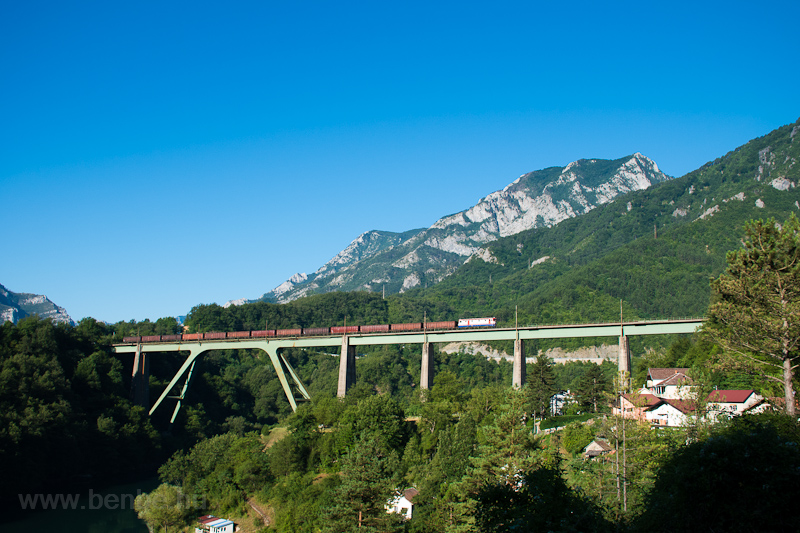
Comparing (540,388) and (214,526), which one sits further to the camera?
(540,388)

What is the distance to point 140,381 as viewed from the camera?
269 ft

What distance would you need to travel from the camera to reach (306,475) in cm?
4906

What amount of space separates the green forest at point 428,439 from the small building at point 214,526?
48.6 inches

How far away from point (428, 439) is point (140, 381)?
5188cm

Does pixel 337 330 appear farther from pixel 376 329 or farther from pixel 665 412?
pixel 665 412

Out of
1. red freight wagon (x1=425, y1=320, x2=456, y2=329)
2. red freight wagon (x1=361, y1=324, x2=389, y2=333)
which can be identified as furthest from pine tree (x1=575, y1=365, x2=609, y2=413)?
red freight wagon (x1=361, y1=324, x2=389, y2=333)

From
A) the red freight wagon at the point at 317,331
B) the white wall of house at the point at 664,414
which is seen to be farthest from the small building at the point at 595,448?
the red freight wagon at the point at 317,331

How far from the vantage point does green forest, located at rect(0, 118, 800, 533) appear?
16.2 meters

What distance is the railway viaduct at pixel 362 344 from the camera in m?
58.3

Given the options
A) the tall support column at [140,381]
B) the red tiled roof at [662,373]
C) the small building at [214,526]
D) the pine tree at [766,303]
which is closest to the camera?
the pine tree at [766,303]

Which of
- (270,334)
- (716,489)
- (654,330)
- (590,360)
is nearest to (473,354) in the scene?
(590,360)

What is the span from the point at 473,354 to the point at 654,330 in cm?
9457

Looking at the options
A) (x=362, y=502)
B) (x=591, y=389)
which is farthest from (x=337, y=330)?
(x=362, y=502)

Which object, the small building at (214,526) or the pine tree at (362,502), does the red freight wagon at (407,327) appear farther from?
the pine tree at (362,502)
